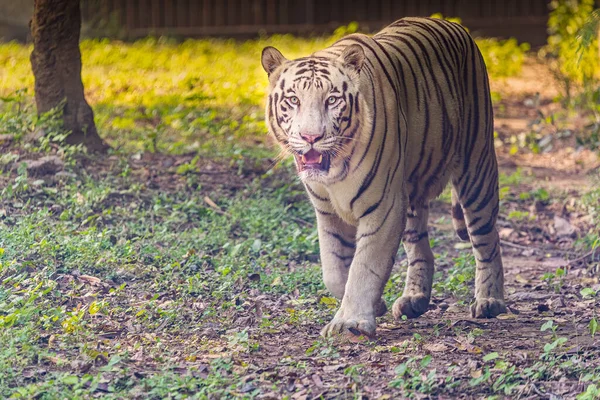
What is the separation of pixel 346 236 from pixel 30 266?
5.35ft

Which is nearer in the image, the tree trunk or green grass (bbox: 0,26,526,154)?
the tree trunk

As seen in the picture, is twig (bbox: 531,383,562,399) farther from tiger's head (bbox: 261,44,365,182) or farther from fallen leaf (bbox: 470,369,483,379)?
tiger's head (bbox: 261,44,365,182)

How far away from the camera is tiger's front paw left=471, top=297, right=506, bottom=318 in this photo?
487cm

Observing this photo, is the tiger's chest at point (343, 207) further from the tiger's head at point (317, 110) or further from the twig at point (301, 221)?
the twig at point (301, 221)

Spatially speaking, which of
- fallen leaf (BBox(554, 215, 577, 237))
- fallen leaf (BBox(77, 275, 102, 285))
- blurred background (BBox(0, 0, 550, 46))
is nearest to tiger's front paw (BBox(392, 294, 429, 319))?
fallen leaf (BBox(77, 275, 102, 285))

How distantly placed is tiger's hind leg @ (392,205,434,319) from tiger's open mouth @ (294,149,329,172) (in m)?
1.00

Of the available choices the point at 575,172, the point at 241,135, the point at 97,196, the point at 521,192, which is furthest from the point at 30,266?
the point at 575,172

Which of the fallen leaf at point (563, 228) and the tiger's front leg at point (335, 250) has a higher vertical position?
the tiger's front leg at point (335, 250)

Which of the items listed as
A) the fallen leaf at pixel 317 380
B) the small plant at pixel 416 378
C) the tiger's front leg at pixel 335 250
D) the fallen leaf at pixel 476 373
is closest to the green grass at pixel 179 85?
the tiger's front leg at pixel 335 250

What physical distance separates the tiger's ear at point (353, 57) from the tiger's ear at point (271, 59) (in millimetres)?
307

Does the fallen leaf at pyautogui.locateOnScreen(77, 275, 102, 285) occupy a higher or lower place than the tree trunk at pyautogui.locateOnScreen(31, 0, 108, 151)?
lower

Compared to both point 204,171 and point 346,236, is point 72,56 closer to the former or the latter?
point 204,171

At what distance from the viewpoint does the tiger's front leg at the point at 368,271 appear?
14.1ft

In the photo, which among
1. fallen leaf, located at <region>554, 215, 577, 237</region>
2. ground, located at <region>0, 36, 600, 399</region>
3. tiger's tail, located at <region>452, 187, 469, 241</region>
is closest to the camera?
ground, located at <region>0, 36, 600, 399</region>
